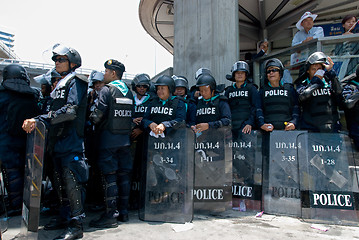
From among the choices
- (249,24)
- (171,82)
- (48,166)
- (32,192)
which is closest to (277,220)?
(171,82)

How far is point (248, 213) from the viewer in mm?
4035

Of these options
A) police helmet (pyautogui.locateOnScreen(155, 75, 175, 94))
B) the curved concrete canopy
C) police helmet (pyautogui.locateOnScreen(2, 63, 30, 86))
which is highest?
the curved concrete canopy

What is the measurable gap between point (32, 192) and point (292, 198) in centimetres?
332

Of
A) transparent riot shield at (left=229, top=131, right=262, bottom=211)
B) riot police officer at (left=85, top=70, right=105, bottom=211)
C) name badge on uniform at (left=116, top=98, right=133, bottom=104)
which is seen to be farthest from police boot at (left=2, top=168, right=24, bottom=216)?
transparent riot shield at (left=229, top=131, right=262, bottom=211)

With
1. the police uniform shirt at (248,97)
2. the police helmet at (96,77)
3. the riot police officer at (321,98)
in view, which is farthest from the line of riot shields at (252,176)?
the police helmet at (96,77)

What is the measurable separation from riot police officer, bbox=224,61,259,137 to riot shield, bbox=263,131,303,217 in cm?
48

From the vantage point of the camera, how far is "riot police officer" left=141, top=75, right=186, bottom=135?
157 inches

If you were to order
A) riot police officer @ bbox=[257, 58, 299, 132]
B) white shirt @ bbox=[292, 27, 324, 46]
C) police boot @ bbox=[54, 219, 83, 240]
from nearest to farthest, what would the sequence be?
police boot @ bbox=[54, 219, 83, 240], riot police officer @ bbox=[257, 58, 299, 132], white shirt @ bbox=[292, 27, 324, 46]

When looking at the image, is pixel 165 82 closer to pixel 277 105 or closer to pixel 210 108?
pixel 210 108

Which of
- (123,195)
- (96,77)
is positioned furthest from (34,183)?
(96,77)

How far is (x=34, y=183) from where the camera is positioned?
8.95ft

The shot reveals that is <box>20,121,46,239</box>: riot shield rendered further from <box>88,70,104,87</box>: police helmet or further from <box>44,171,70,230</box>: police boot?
<box>88,70,104,87</box>: police helmet

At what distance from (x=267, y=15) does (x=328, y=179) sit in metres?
11.1

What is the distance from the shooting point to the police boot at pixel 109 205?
11.2ft
